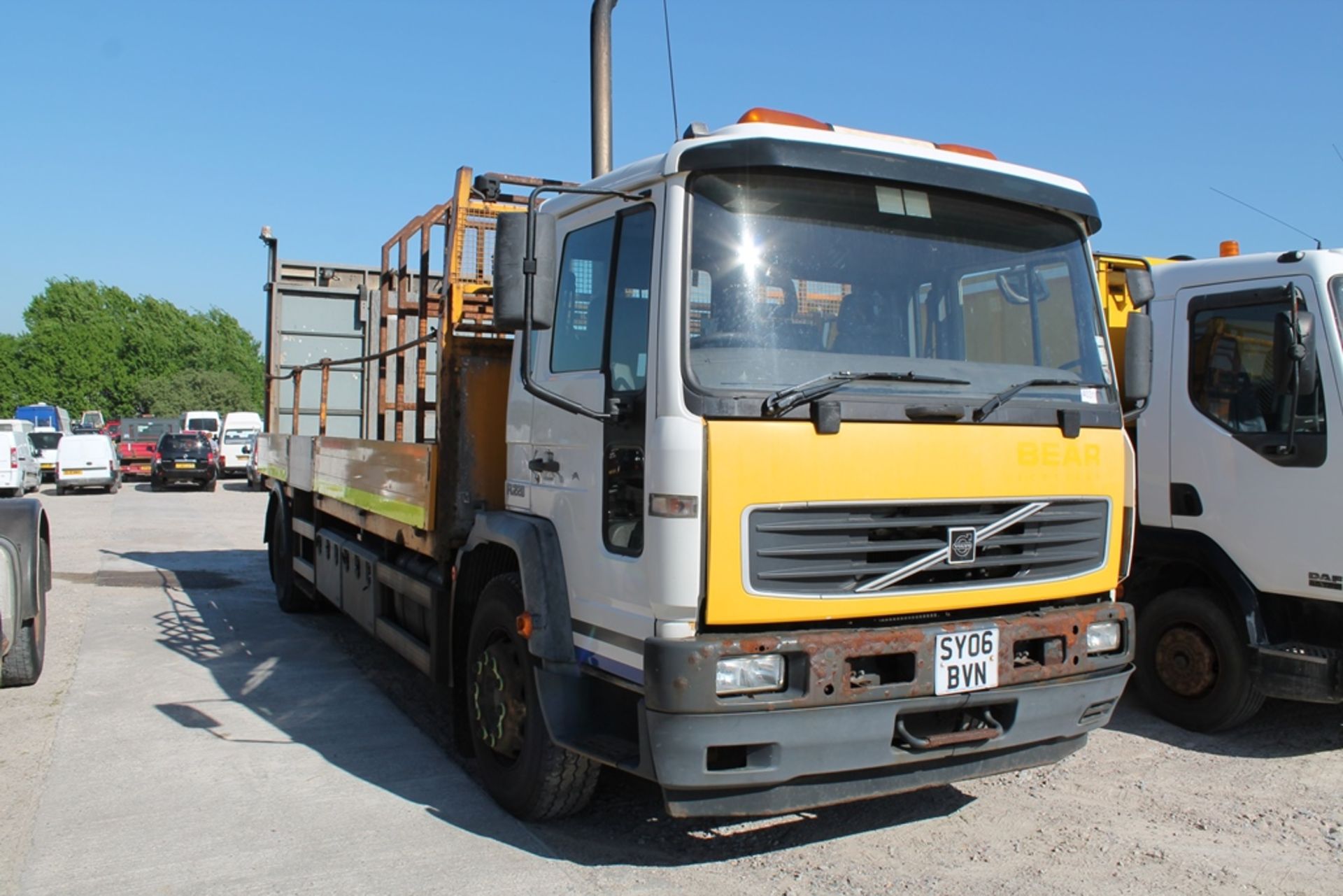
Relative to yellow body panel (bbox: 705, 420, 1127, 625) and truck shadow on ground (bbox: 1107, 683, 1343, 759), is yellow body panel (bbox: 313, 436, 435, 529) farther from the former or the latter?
truck shadow on ground (bbox: 1107, 683, 1343, 759)

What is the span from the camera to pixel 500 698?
184 inches

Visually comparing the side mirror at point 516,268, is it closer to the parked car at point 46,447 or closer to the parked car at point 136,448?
the parked car at point 136,448

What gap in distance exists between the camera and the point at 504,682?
183 inches

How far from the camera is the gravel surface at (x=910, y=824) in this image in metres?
4.02

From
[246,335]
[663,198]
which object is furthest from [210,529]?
[246,335]

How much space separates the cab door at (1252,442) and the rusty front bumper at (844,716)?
2.30m

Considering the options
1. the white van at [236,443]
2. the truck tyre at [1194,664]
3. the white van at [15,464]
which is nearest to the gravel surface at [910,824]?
the truck tyre at [1194,664]

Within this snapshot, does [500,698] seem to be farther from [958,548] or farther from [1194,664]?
[1194,664]

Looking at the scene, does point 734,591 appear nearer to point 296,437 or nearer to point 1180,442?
point 1180,442

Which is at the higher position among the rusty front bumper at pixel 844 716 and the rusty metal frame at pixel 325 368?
the rusty metal frame at pixel 325 368

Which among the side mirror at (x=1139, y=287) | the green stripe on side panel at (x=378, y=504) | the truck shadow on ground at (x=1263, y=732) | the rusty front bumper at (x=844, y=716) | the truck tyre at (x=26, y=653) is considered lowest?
the truck shadow on ground at (x=1263, y=732)

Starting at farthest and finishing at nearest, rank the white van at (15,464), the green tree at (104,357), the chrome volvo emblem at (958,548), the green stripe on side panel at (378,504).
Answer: the green tree at (104,357), the white van at (15,464), the green stripe on side panel at (378,504), the chrome volvo emblem at (958,548)

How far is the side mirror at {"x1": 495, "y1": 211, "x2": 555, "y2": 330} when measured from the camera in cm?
386

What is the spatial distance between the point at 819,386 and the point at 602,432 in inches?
33.3
